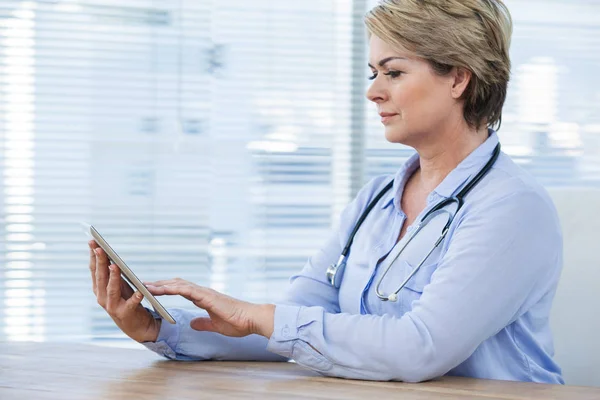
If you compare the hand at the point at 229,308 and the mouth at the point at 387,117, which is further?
the mouth at the point at 387,117

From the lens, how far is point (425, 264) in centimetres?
154

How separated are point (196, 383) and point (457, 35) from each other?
830 mm

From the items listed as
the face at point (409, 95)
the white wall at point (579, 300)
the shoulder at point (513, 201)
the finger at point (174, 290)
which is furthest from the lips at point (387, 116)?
the finger at point (174, 290)

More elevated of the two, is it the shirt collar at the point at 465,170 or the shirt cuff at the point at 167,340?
the shirt collar at the point at 465,170

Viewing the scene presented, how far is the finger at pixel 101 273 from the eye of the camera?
4.57ft

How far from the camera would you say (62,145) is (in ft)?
9.85

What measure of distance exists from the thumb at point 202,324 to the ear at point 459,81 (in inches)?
26.2

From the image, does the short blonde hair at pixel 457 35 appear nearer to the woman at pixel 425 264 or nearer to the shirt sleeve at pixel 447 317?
the woman at pixel 425 264

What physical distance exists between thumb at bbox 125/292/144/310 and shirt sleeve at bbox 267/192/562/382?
0.24 m

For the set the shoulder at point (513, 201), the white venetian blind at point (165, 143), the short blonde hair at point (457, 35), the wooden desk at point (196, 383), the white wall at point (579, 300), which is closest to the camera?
the wooden desk at point (196, 383)

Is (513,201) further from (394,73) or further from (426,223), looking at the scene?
(394,73)

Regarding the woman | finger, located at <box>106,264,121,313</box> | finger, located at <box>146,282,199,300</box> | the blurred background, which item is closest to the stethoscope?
the woman

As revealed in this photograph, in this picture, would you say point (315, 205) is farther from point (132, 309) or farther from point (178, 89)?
point (132, 309)

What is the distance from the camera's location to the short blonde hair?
5.24ft
